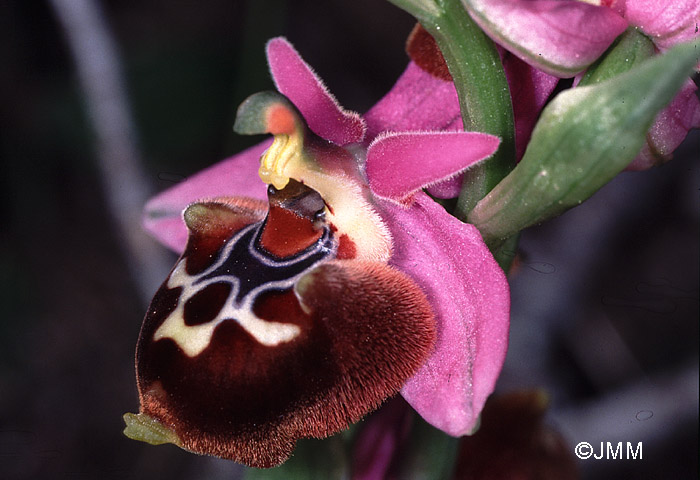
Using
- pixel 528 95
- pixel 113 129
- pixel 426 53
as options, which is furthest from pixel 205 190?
pixel 113 129

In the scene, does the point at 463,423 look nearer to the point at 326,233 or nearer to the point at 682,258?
the point at 326,233

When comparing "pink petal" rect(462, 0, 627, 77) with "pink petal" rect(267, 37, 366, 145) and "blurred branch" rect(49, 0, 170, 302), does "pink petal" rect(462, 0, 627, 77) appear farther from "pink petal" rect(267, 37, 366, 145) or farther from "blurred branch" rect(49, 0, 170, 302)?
"blurred branch" rect(49, 0, 170, 302)

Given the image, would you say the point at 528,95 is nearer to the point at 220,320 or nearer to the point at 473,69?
the point at 473,69

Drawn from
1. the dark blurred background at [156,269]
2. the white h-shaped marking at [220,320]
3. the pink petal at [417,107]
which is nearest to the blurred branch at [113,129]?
the dark blurred background at [156,269]

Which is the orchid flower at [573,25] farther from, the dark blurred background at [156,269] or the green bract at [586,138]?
the dark blurred background at [156,269]

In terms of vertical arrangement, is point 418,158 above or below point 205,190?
above

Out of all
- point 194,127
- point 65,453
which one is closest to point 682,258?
point 194,127
